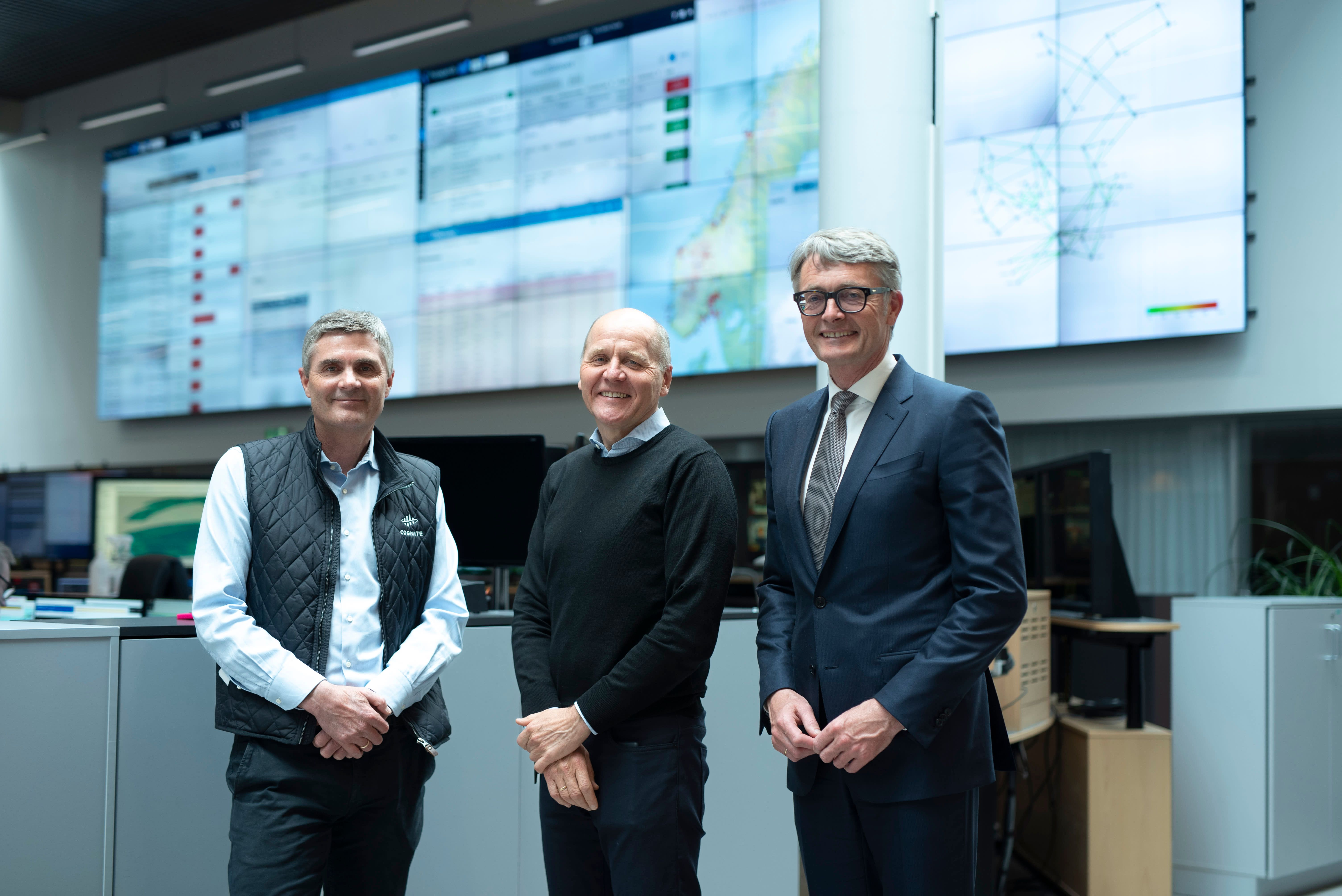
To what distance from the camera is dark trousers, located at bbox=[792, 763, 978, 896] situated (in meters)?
1.42

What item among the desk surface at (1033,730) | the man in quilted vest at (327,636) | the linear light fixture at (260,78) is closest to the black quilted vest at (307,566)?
the man in quilted vest at (327,636)

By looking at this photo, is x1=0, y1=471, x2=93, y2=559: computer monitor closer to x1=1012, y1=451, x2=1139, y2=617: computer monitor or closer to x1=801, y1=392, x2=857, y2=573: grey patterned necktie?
x1=1012, y1=451, x2=1139, y2=617: computer monitor

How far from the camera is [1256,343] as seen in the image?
4121mm

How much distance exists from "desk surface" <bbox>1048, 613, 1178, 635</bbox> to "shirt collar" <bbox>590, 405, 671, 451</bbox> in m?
2.20

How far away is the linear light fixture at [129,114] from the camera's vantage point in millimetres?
6988

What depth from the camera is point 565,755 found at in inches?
60.5

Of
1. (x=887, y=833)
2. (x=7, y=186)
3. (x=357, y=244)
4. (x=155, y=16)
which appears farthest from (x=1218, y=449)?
(x=7, y=186)

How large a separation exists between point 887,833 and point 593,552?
58 centimetres

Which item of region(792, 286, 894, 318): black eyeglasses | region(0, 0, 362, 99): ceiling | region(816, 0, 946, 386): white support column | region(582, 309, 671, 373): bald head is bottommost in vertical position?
region(582, 309, 671, 373): bald head

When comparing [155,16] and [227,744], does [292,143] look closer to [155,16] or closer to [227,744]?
[155,16]

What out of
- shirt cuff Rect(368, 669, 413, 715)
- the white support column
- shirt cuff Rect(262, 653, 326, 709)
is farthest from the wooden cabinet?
shirt cuff Rect(262, 653, 326, 709)

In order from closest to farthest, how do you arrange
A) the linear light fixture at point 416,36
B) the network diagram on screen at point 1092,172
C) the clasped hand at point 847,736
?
the clasped hand at point 847,736 < the network diagram on screen at point 1092,172 < the linear light fixture at point 416,36

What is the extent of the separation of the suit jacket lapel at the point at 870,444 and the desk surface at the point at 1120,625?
2.11 metres

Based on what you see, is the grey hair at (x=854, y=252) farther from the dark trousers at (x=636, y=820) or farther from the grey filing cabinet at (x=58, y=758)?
the grey filing cabinet at (x=58, y=758)
